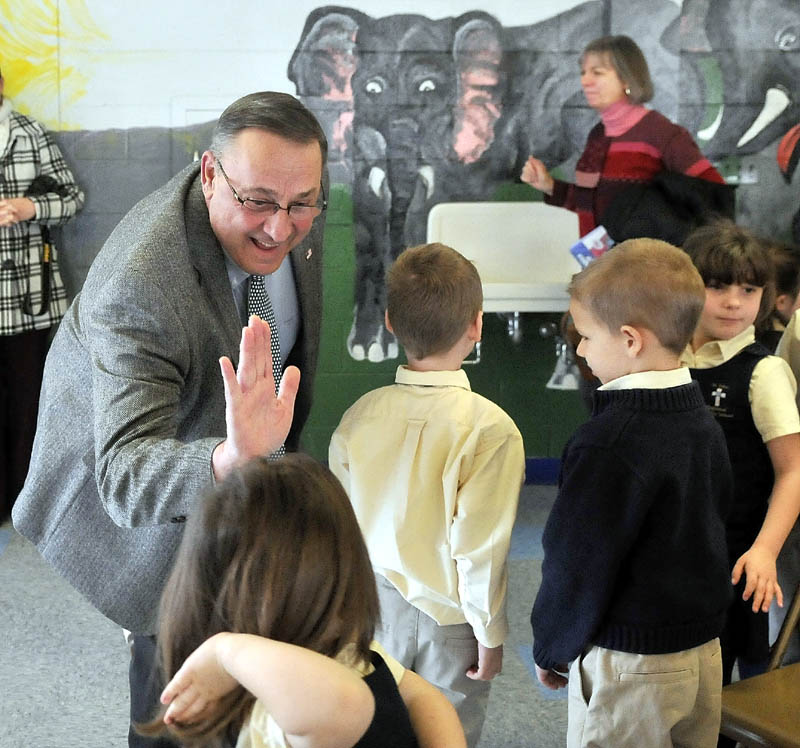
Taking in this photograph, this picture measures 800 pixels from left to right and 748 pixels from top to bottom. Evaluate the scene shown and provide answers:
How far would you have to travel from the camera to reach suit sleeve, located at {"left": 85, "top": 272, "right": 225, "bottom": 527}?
4.40 ft

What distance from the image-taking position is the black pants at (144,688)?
157 cm

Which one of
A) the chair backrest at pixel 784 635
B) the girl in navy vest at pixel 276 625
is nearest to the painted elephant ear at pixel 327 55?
the chair backrest at pixel 784 635

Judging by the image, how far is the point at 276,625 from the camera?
3.58ft

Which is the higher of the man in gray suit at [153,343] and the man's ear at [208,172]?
the man's ear at [208,172]

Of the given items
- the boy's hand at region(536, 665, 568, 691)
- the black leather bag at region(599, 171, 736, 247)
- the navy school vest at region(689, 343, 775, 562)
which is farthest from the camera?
the black leather bag at region(599, 171, 736, 247)

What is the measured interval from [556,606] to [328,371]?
8.80 feet

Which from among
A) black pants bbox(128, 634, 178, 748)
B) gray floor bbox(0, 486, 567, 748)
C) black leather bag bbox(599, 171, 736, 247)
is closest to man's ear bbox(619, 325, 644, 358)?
black pants bbox(128, 634, 178, 748)

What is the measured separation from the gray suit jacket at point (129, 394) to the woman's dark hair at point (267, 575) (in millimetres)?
260

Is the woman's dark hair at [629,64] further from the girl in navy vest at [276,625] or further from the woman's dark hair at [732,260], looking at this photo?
the girl in navy vest at [276,625]

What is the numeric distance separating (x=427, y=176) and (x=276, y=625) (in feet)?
10.7

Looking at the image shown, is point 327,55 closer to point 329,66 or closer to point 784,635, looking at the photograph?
point 329,66

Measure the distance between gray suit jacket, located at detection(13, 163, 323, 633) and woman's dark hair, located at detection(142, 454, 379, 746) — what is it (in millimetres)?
260

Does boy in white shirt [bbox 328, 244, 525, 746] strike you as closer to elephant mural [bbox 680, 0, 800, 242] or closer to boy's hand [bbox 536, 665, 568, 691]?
boy's hand [bbox 536, 665, 568, 691]


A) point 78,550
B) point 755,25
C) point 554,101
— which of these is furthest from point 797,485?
point 755,25
